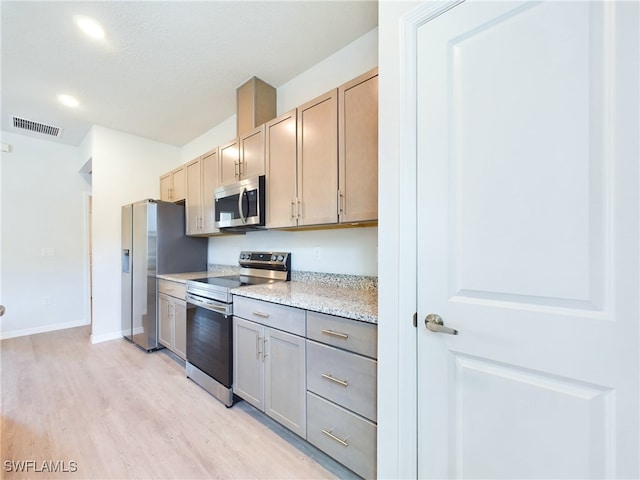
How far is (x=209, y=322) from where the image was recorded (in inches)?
86.8

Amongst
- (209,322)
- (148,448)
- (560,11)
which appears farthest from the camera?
(209,322)

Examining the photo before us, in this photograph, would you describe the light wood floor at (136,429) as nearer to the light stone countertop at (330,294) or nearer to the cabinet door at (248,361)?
the cabinet door at (248,361)

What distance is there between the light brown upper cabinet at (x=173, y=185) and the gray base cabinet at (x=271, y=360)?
216 cm

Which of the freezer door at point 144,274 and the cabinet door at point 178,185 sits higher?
the cabinet door at point 178,185

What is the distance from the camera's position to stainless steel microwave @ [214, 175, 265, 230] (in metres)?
2.29

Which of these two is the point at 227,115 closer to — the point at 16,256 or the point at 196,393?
the point at 196,393

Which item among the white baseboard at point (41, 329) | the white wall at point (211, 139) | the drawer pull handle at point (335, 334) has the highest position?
the white wall at point (211, 139)

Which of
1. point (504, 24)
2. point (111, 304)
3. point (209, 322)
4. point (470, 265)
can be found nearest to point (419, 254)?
point (470, 265)

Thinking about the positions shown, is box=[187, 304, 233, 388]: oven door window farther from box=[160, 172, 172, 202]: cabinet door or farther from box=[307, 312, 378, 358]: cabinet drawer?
box=[160, 172, 172, 202]: cabinet door

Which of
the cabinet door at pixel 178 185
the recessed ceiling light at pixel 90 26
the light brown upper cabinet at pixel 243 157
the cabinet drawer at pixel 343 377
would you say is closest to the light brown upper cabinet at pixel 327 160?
the light brown upper cabinet at pixel 243 157

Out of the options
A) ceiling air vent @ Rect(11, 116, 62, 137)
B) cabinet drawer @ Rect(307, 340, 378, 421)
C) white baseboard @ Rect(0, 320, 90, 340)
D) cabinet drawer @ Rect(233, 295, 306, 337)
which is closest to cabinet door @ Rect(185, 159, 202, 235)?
cabinet drawer @ Rect(233, 295, 306, 337)

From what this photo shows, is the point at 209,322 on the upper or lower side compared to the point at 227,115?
lower

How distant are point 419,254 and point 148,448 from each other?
1.96 m

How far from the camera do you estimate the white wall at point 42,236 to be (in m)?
3.65
